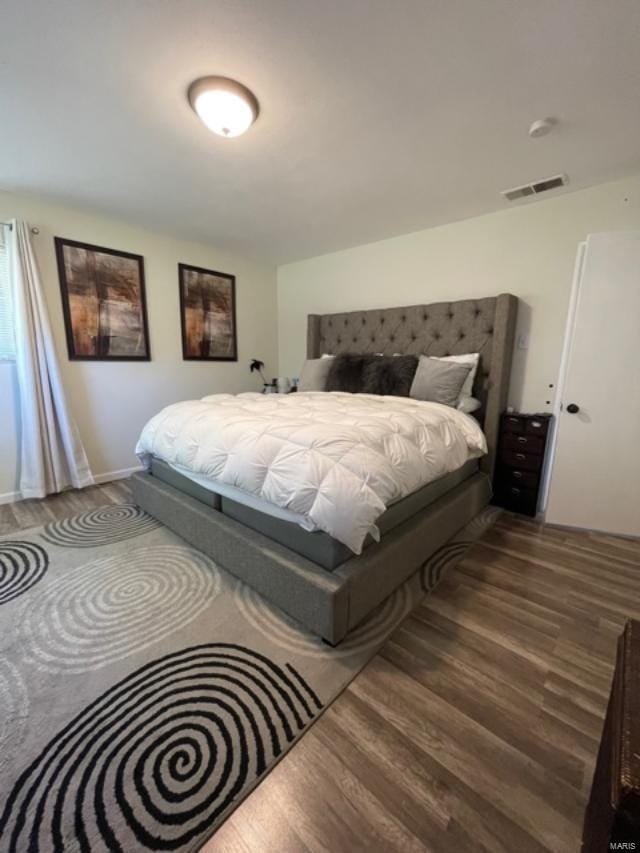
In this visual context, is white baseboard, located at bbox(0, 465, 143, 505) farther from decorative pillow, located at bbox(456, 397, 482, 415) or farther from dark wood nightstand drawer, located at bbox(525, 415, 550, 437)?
dark wood nightstand drawer, located at bbox(525, 415, 550, 437)

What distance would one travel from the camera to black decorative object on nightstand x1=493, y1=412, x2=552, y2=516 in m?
2.46

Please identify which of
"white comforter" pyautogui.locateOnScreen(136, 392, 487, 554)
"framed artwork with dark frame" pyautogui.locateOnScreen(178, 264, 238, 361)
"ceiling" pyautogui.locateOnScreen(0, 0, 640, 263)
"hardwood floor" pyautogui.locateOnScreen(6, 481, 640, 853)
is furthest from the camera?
"framed artwork with dark frame" pyautogui.locateOnScreen(178, 264, 238, 361)

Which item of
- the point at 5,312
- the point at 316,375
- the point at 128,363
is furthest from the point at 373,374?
the point at 5,312

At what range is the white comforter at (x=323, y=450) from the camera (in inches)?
51.1

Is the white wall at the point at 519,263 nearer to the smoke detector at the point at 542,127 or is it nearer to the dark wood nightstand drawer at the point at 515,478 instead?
the dark wood nightstand drawer at the point at 515,478

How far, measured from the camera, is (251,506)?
1594 mm

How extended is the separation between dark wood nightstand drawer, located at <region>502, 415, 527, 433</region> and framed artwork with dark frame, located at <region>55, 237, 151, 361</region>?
3.26m

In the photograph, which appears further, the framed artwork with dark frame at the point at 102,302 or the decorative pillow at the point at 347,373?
the decorative pillow at the point at 347,373

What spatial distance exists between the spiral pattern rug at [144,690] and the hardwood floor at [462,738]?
0.30 ft

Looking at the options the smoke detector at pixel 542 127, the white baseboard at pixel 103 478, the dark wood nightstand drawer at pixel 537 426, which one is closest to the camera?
the smoke detector at pixel 542 127

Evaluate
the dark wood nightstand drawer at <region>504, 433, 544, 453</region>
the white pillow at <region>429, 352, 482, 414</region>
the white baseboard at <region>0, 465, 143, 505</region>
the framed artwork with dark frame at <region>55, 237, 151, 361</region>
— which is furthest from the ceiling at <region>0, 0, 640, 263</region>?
the white baseboard at <region>0, 465, 143, 505</region>

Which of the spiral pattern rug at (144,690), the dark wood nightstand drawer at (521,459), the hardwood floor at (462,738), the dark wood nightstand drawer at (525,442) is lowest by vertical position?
the spiral pattern rug at (144,690)

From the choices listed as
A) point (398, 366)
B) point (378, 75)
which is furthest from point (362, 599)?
point (378, 75)

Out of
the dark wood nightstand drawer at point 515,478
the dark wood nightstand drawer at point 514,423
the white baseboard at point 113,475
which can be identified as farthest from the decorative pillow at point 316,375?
the white baseboard at point 113,475
